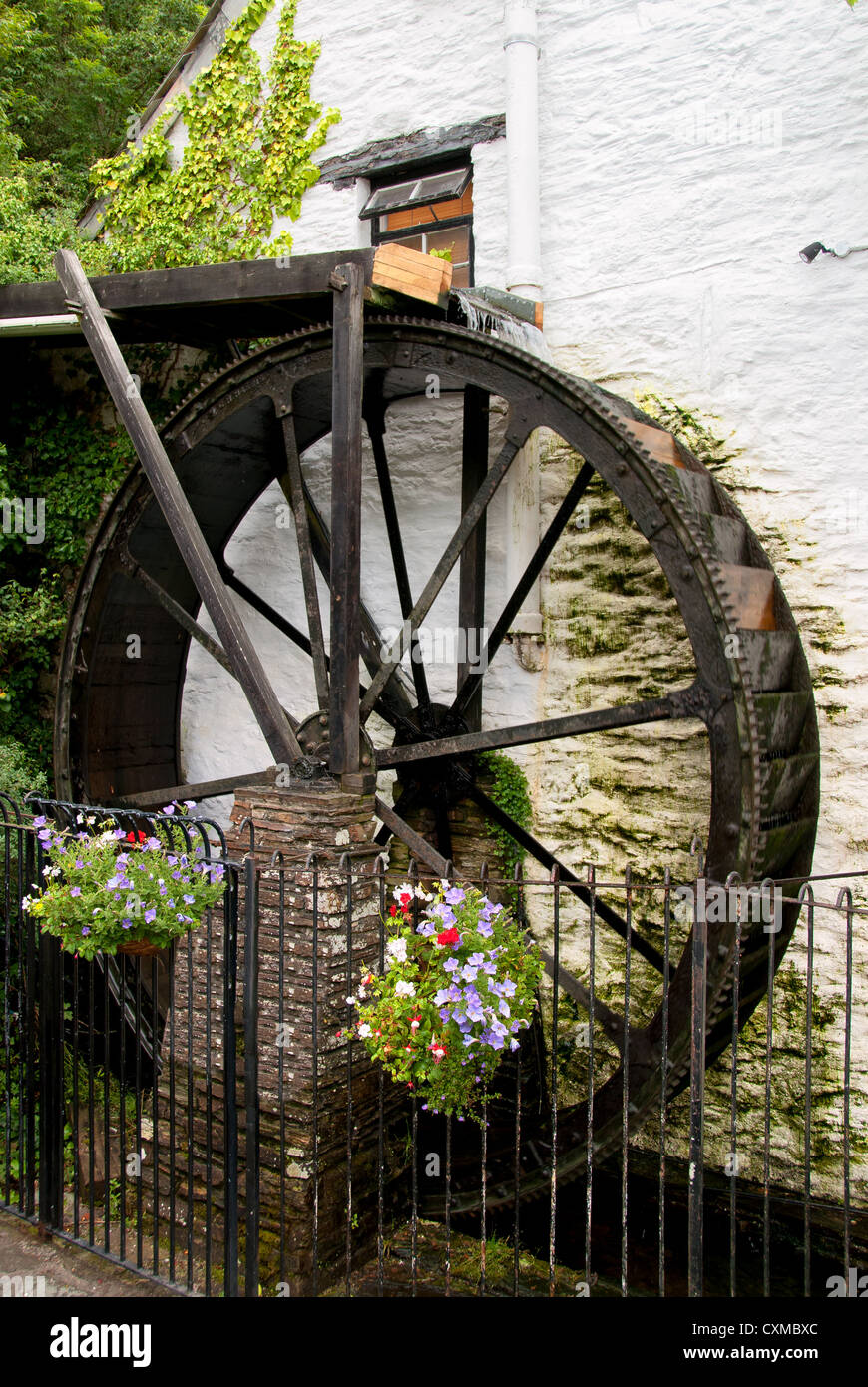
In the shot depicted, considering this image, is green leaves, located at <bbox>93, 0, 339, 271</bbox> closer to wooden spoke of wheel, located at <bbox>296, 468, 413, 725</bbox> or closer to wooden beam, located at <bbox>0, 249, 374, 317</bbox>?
wooden beam, located at <bbox>0, 249, 374, 317</bbox>

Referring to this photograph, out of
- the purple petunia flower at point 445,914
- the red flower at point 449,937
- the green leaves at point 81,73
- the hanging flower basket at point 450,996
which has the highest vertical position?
the green leaves at point 81,73

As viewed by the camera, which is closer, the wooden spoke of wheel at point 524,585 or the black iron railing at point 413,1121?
the black iron railing at point 413,1121

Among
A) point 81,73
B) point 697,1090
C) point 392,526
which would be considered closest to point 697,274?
point 392,526

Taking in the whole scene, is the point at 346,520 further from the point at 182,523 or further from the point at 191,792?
the point at 191,792

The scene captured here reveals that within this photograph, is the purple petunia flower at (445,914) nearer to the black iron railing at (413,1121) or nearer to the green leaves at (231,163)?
the black iron railing at (413,1121)

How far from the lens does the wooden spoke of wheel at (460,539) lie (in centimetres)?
479

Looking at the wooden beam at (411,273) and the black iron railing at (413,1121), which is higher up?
the wooden beam at (411,273)

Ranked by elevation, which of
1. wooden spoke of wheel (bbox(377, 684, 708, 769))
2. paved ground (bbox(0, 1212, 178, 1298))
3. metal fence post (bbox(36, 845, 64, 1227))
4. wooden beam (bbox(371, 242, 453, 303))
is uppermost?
wooden beam (bbox(371, 242, 453, 303))

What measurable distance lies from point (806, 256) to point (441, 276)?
1695 millimetres

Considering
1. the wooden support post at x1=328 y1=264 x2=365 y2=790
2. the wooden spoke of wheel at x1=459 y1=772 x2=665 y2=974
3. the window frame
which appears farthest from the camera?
the window frame

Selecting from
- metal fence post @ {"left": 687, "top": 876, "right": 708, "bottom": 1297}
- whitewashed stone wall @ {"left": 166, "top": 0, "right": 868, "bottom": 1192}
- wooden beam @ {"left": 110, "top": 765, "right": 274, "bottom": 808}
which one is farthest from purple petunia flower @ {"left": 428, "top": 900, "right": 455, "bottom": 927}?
whitewashed stone wall @ {"left": 166, "top": 0, "right": 868, "bottom": 1192}

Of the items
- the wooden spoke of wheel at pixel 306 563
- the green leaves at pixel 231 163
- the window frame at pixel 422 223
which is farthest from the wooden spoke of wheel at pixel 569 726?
the green leaves at pixel 231 163

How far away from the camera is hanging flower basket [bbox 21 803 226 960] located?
3.87 m

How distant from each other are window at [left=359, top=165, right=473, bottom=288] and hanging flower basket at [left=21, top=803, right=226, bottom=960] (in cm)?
401
